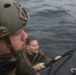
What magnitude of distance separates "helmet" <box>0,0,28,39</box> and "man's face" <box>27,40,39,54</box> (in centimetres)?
341

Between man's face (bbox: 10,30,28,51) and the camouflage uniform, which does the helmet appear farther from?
the camouflage uniform

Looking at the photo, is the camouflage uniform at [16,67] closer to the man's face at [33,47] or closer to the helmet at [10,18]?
the helmet at [10,18]

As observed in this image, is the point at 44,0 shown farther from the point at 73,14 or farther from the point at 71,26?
the point at 71,26

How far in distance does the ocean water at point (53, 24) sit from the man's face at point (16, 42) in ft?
16.6

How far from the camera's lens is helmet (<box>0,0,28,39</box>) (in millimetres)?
2641

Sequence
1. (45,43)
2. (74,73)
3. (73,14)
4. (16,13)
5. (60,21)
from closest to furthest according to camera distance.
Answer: (16,13) < (74,73) < (45,43) < (60,21) < (73,14)

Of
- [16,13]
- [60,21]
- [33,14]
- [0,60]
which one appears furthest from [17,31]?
[33,14]

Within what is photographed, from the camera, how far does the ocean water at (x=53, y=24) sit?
821 centimetres

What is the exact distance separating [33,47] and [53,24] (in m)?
3.86

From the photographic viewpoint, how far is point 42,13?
37.7 ft

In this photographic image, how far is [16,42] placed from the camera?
280 centimetres

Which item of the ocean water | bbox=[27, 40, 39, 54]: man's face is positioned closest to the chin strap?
bbox=[27, 40, 39, 54]: man's face

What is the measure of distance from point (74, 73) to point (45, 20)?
22.7 ft

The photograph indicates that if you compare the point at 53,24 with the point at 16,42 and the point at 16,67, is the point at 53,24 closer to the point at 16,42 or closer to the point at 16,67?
the point at 16,67
